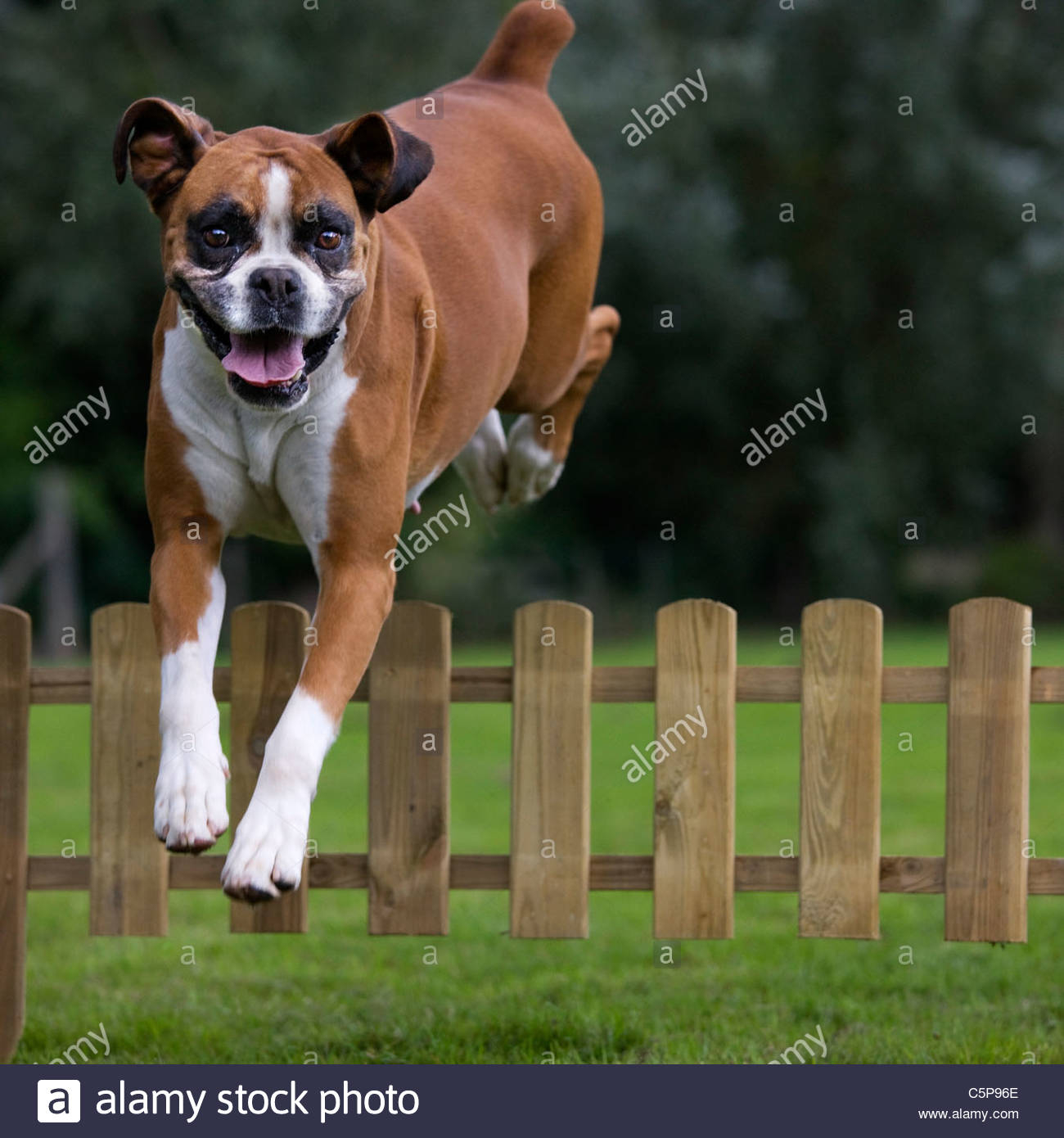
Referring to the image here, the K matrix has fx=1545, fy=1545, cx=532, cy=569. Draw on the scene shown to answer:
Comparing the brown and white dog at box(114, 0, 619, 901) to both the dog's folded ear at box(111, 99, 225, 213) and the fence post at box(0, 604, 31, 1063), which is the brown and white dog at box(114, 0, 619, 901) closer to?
the dog's folded ear at box(111, 99, 225, 213)

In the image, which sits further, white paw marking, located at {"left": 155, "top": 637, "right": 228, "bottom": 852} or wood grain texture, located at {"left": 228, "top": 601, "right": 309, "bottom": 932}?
wood grain texture, located at {"left": 228, "top": 601, "right": 309, "bottom": 932}

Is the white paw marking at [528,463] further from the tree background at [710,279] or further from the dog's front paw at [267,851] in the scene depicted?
the tree background at [710,279]

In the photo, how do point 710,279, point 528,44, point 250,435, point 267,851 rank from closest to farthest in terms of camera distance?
1. point 267,851
2. point 250,435
3. point 528,44
4. point 710,279

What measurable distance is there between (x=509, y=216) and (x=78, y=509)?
52.5 ft

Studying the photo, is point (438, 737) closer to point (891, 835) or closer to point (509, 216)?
point (509, 216)

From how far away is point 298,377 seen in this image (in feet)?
10.8

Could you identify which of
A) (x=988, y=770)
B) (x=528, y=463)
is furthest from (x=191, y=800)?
(x=528, y=463)

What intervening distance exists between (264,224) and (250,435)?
51 centimetres

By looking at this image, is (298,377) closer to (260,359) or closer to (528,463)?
(260,359)

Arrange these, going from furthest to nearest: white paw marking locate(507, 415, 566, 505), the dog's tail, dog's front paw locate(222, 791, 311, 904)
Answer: white paw marking locate(507, 415, 566, 505) → the dog's tail → dog's front paw locate(222, 791, 311, 904)

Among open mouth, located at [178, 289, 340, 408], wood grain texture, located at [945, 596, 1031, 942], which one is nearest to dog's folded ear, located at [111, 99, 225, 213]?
open mouth, located at [178, 289, 340, 408]

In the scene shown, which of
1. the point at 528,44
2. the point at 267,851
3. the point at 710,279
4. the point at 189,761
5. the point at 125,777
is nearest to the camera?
the point at 267,851

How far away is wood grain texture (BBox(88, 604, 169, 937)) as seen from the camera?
4340mm

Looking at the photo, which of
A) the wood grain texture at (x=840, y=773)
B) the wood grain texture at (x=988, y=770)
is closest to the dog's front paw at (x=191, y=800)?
the wood grain texture at (x=840, y=773)
